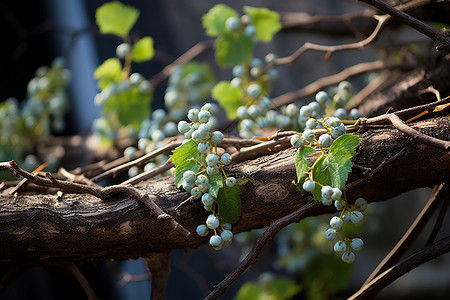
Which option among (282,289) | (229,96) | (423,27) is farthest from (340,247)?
(282,289)

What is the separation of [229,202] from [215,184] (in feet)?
0.09

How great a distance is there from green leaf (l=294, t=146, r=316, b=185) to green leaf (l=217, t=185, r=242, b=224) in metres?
Result: 0.07

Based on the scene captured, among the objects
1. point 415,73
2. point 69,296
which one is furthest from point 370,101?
point 69,296

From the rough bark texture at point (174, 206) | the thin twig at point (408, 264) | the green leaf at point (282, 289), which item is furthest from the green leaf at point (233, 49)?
the green leaf at point (282, 289)

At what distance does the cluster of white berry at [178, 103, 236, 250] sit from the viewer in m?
0.47

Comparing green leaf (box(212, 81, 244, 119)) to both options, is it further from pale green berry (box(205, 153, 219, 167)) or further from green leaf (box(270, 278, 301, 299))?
green leaf (box(270, 278, 301, 299))

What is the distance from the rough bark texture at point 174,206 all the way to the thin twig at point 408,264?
0.07 metres

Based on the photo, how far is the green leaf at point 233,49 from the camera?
785 millimetres

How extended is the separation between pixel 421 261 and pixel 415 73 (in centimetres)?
35

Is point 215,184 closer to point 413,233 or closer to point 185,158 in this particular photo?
point 185,158

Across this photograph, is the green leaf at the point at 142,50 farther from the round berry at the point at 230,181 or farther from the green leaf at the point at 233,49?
the round berry at the point at 230,181

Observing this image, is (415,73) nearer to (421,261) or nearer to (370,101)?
(370,101)

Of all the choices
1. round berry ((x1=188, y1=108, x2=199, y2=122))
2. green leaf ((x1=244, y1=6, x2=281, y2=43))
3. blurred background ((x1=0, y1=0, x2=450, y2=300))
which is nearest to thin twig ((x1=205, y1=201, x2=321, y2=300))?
round berry ((x1=188, y1=108, x2=199, y2=122))

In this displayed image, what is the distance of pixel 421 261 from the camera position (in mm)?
501
